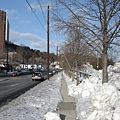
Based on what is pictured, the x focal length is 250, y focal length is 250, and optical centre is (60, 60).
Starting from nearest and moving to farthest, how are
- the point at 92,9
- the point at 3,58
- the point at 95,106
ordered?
1. the point at 95,106
2. the point at 92,9
3. the point at 3,58

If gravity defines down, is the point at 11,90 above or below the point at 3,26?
below

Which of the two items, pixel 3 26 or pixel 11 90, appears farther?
pixel 3 26

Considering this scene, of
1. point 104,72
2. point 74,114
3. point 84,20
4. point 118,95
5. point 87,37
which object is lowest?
point 74,114

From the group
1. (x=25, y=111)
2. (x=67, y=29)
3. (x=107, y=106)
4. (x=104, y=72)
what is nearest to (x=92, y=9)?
(x=67, y=29)

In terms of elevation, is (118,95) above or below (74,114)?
above

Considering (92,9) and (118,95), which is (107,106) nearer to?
(118,95)

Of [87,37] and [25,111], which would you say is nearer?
[25,111]

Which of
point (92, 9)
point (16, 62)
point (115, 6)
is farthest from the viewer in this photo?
point (16, 62)

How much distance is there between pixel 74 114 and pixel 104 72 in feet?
8.78

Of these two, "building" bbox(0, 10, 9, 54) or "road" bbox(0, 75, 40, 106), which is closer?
"road" bbox(0, 75, 40, 106)

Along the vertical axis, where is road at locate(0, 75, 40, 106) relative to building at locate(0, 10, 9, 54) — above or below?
below

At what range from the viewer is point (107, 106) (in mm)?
8320

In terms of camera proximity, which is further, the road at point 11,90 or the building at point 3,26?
the building at point 3,26

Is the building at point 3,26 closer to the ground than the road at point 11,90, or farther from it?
farther from it
